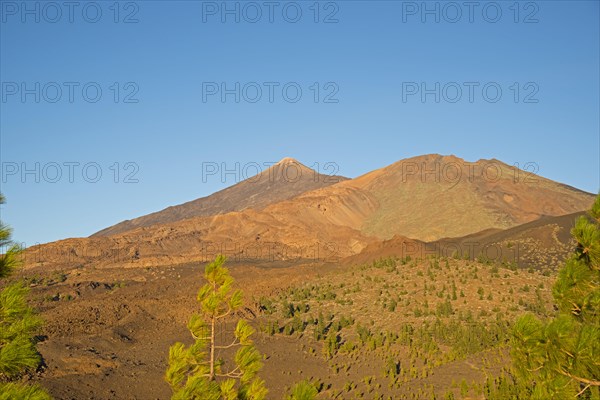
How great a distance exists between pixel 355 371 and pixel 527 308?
849 centimetres

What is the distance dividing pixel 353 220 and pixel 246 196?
37299 millimetres

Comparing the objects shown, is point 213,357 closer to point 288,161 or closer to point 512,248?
point 512,248

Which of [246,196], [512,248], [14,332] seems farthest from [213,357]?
[246,196]

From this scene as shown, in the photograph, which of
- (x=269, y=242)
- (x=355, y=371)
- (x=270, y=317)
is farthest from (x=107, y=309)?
(x=269, y=242)

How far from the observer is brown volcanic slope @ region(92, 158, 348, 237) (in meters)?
99.5

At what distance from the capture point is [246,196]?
104 meters

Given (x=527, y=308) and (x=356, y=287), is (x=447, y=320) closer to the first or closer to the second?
(x=527, y=308)

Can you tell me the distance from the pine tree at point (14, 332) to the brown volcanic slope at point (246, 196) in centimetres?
9037

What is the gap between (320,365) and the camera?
62.9 feet

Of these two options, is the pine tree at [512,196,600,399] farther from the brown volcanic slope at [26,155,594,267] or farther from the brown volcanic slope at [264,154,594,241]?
the brown volcanic slope at [264,154,594,241]

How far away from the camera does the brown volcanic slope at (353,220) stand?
59.8 m

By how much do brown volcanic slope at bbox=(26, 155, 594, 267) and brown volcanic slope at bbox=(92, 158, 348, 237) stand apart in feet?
73.0

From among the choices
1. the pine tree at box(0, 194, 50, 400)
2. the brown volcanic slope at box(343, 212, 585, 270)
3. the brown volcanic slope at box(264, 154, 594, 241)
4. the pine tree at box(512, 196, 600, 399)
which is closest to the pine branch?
the pine tree at box(512, 196, 600, 399)

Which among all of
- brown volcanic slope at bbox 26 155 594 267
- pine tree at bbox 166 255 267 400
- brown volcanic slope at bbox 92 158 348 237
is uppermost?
brown volcanic slope at bbox 92 158 348 237
